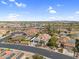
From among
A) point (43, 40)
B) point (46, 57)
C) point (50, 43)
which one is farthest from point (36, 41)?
point (46, 57)

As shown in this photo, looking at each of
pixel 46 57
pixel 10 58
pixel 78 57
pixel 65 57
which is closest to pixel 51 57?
pixel 46 57

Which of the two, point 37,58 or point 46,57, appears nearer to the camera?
point 37,58

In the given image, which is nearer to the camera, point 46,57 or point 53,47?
point 46,57

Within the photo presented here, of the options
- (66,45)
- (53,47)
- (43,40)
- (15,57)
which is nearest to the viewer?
(15,57)

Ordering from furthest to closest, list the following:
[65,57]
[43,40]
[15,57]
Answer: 1. [43,40]
2. [65,57]
3. [15,57]

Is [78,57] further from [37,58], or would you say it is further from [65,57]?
[37,58]

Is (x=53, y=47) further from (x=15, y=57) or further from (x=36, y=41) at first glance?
(x=15, y=57)

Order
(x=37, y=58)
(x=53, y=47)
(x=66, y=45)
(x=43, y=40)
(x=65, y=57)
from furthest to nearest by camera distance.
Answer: (x=43, y=40)
(x=66, y=45)
(x=53, y=47)
(x=65, y=57)
(x=37, y=58)

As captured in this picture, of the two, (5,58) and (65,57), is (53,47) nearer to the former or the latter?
(65,57)

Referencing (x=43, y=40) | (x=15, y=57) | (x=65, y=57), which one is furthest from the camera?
(x=43, y=40)
